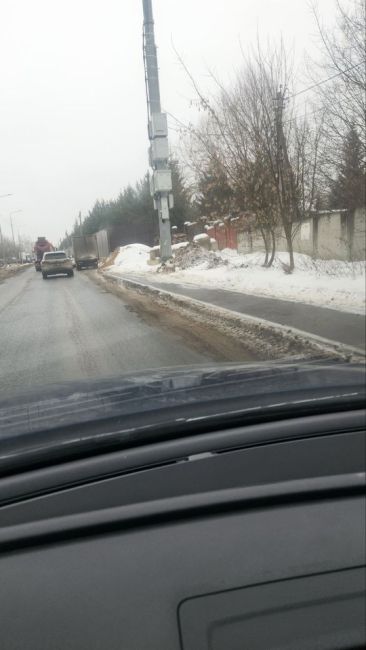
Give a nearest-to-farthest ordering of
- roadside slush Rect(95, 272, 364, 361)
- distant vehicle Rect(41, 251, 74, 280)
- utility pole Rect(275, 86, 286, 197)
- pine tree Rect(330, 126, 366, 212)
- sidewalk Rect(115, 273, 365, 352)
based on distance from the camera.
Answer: pine tree Rect(330, 126, 366, 212) < sidewalk Rect(115, 273, 365, 352) < roadside slush Rect(95, 272, 364, 361) < utility pole Rect(275, 86, 286, 197) < distant vehicle Rect(41, 251, 74, 280)

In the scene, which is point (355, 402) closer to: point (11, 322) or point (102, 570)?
point (102, 570)

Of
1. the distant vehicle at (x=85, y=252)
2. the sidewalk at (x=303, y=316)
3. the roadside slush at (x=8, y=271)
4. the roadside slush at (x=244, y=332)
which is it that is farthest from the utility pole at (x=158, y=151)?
the distant vehicle at (x=85, y=252)

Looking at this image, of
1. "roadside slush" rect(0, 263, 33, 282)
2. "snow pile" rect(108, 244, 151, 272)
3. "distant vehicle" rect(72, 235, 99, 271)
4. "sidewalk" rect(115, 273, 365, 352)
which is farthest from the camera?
"distant vehicle" rect(72, 235, 99, 271)

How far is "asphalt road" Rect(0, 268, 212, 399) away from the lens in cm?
617

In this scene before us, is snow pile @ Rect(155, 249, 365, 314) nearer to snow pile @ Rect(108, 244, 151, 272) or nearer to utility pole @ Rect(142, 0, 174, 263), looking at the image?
utility pole @ Rect(142, 0, 174, 263)

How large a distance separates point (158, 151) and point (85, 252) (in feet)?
91.7

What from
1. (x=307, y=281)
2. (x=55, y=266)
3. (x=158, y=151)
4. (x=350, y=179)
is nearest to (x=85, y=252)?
(x=55, y=266)

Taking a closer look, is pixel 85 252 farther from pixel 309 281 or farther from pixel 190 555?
pixel 190 555

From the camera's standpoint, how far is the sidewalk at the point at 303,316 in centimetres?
Answer: 320

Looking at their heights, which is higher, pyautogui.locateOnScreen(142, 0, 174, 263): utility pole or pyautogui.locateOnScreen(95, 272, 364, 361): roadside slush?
pyautogui.locateOnScreen(142, 0, 174, 263): utility pole

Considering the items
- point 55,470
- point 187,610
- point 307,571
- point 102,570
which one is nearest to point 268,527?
point 307,571

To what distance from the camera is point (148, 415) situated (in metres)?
2.12

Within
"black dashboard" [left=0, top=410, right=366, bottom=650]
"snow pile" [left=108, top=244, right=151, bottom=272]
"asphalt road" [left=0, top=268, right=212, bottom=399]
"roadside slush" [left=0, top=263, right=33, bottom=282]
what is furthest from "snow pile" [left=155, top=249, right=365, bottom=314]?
"snow pile" [left=108, top=244, right=151, bottom=272]

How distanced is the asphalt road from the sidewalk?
2.51 ft
